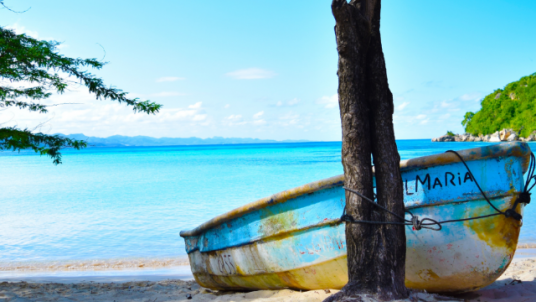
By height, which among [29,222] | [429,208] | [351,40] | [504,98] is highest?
[504,98]

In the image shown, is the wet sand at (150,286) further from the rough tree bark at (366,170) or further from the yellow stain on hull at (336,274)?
the rough tree bark at (366,170)

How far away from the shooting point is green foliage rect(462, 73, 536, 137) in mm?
69325

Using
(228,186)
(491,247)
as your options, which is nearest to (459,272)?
(491,247)

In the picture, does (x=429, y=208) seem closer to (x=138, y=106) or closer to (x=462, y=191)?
(x=462, y=191)

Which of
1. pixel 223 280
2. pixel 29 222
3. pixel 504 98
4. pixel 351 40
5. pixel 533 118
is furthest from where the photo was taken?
pixel 504 98

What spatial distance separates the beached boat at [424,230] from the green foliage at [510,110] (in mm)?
77177

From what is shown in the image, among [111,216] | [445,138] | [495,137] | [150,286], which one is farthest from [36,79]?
[445,138]

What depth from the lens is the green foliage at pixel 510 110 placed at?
227 feet

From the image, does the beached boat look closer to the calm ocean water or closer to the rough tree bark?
the rough tree bark

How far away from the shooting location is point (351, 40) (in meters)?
2.91

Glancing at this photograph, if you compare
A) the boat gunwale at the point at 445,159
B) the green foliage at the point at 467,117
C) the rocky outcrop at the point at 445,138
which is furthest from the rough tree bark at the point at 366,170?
the rocky outcrop at the point at 445,138

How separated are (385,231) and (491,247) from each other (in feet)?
2.94

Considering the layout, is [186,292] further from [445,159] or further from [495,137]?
[495,137]

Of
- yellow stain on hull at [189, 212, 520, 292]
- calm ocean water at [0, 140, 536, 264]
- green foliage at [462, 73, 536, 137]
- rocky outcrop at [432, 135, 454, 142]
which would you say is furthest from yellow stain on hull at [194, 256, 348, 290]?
rocky outcrop at [432, 135, 454, 142]
